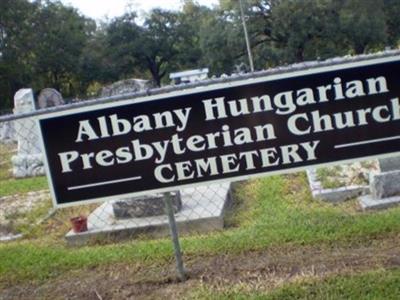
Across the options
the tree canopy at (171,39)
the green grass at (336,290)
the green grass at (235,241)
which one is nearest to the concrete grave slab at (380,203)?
the green grass at (235,241)

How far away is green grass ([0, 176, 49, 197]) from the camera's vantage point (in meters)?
9.79

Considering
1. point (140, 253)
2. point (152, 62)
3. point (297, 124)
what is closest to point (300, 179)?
point (140, 253)

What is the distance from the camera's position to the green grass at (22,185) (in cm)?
979

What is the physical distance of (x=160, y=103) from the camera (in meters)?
3.64

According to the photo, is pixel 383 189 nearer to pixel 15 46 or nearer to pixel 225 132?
pixel 225 132

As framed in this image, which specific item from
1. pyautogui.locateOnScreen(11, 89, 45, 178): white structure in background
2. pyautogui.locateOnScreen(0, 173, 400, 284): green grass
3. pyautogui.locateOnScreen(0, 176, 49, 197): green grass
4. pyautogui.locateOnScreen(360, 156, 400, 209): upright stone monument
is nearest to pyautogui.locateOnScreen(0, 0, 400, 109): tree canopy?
pyautogui.locateOnScreen(11, 89, 45, 178): white structure in background

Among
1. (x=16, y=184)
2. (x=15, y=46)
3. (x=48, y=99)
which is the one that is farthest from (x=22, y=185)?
(x=15, y=46)

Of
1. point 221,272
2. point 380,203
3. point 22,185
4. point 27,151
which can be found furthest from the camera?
point 27,151

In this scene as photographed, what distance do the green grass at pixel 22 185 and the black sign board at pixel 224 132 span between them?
6.28 metres

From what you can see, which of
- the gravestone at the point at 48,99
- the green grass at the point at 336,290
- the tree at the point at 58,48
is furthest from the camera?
the tree at the point at 58,48

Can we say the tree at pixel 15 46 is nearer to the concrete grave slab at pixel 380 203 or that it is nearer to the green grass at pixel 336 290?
the concrete grave slab at pixel 380 203

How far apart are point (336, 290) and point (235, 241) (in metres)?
1.28

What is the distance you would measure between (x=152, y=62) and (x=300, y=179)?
1849 inches

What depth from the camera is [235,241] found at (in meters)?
4.59
